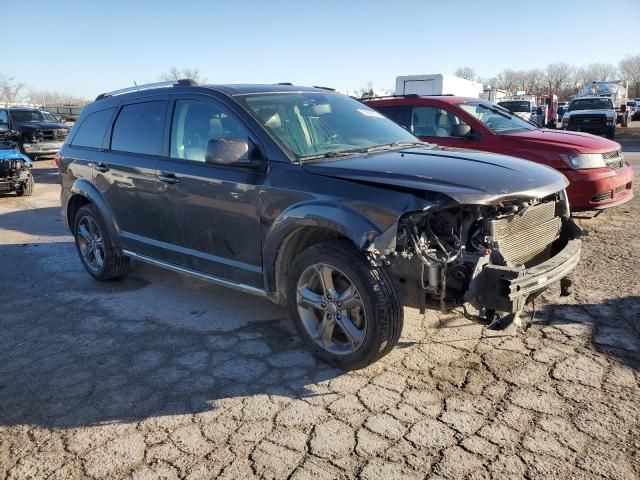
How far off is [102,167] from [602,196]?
579cm

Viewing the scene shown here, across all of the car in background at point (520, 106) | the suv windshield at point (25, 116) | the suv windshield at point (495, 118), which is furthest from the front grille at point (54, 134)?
the car in background at point (520, 106)

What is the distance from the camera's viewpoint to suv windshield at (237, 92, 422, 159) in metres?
3.90

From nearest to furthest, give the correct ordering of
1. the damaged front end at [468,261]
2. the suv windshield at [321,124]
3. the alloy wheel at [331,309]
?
the damaged front end at [468,261] < the alloy wheel at [331,309] < the suv windshield at [321,124]

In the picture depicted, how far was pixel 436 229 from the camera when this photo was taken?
333 centimetres

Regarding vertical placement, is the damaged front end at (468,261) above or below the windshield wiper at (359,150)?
below

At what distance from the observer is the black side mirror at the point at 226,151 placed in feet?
11.9

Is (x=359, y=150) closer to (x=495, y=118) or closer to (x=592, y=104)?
(x=495, y=118)

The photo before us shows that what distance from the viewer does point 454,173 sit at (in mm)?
3244

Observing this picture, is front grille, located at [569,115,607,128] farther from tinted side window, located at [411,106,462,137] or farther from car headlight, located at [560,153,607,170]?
car headlight, located at [560,153,607,170]

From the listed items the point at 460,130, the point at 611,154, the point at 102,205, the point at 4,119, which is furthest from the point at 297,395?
the point at 4,119

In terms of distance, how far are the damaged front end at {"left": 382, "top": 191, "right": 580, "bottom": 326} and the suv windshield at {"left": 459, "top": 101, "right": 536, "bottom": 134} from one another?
14.6 feet

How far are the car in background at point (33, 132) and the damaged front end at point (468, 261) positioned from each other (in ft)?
54.7

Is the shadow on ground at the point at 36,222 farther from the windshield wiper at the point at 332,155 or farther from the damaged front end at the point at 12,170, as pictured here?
the windshield wiper at the point at 332,155

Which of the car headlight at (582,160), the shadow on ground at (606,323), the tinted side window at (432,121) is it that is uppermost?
the tinted side window at (432,121)
